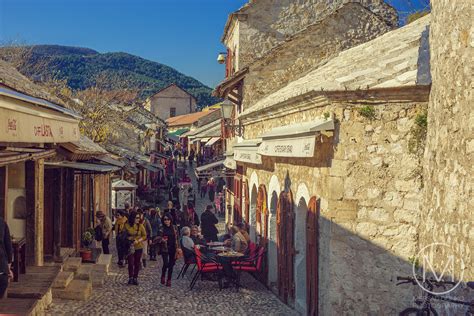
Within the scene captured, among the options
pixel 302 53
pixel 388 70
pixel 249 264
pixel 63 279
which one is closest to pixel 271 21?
pixel 302 53

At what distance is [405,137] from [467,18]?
2.64 m

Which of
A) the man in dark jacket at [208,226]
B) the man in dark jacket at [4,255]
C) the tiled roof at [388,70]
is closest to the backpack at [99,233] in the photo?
the man in dark jacket at [208,226]

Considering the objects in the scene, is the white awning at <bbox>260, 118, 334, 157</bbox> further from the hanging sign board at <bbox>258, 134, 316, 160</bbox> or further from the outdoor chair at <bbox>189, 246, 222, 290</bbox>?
the outdoor chair at <bbox>189, 246, 222, 290</bbox>

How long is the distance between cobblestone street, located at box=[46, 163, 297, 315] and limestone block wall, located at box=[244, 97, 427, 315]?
2173mm

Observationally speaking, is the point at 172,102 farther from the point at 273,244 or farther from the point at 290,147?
the point at 290,147

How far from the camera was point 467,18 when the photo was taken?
6.16 m

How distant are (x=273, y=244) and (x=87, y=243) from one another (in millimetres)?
4758

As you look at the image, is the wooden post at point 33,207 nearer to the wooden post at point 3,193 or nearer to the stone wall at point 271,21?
the wooden post at point 3,193

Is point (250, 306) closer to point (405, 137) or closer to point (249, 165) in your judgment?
point (405, 137)

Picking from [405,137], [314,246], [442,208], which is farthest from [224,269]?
[442,208]

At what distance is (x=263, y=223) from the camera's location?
14.2 m

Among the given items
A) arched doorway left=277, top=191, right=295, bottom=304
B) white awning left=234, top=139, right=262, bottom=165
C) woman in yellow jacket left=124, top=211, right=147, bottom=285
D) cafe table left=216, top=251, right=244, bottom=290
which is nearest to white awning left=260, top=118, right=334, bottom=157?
arched doorway left=277, top=191, right=295, bottom=304

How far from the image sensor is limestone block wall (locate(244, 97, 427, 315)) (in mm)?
8578

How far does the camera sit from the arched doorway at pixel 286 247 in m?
11.4
